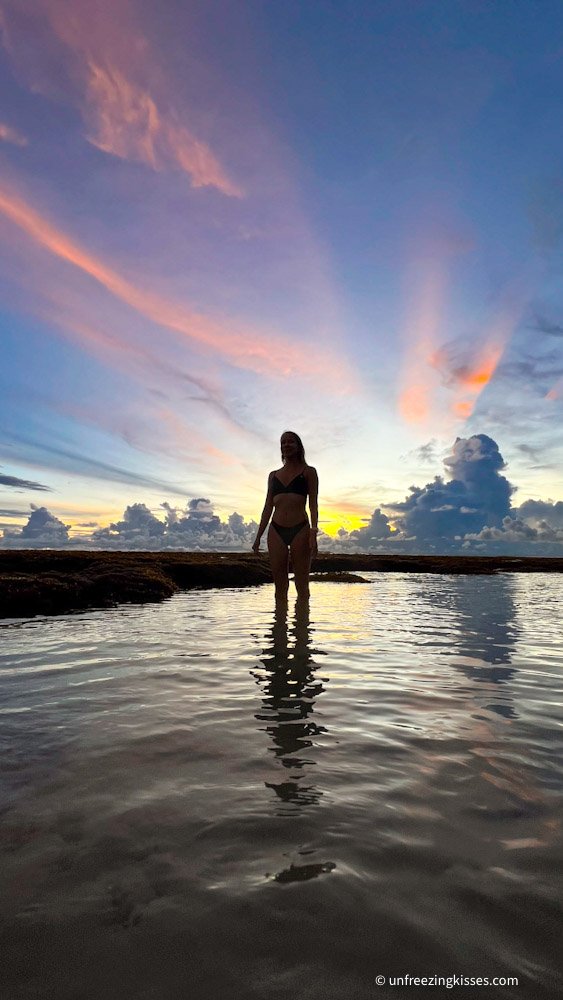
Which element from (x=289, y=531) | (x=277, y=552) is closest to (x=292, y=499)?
(x=289, y=531)

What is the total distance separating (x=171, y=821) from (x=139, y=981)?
0.95m

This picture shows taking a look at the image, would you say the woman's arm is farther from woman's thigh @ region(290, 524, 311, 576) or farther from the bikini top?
woman's thigh @ region(290, 524, 311, 576)

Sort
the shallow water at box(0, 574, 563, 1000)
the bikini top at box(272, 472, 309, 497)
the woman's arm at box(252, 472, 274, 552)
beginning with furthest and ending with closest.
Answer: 1. the woman's arm at box(252, 472, 274, 552)
2. the bikini top at box(272, 472, 309, 497)
3. the shallow water at box(0, 574, 563, 1000)

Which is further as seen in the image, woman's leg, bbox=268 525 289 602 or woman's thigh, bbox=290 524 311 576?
woman's leg, bbox=268 525 289 602

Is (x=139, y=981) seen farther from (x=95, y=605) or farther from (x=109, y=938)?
(x=95, y=605)

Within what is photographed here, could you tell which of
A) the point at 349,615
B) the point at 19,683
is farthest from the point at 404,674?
the point at 349,615

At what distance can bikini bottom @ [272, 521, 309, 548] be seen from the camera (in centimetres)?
982

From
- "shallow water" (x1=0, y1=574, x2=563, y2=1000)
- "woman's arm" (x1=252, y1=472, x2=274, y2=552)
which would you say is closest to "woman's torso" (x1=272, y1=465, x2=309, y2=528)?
"woman's arm" (x1=252, y1=472, x2=274, y2=552)

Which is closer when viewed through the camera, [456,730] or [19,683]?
[456,730]

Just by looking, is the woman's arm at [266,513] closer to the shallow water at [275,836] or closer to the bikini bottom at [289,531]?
the bikini bottom at [289,531]

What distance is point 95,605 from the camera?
14375 millimetres

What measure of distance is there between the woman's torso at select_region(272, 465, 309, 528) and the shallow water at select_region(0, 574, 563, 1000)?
4552mm

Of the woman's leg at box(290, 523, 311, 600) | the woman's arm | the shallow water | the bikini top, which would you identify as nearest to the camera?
the shallow water

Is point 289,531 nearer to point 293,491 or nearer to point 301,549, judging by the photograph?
point 301,549
